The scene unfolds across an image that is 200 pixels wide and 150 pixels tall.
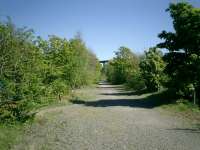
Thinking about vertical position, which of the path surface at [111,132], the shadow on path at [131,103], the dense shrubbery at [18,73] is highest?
the dense shrubbery at [18,73]

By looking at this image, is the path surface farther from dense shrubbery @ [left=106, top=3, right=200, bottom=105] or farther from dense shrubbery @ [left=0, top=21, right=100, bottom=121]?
dense shrubbery @ [left=106, top=3, right=200, bottom=105]

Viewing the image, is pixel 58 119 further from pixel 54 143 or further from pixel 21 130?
pixel 54 143

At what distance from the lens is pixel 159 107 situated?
26.0 m

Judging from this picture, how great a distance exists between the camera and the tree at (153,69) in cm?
4038

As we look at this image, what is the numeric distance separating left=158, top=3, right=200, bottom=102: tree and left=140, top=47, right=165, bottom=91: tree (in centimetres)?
1174

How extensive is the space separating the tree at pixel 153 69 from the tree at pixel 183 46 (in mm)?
11735

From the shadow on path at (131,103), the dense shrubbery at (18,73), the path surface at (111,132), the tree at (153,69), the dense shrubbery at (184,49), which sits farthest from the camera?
the tree at (153,69)

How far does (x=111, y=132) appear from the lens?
1574 centimetres

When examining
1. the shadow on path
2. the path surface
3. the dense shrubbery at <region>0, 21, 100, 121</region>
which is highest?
the dense shrubbery at <region>0, 21, 100, 121</region>

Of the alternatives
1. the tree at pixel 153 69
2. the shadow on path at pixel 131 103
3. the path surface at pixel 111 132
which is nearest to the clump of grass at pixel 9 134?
the path surface at pixel 111 132

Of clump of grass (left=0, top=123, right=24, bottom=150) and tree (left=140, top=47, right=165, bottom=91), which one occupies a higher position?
tree (left=140, top=47, right=165, bottom=91)

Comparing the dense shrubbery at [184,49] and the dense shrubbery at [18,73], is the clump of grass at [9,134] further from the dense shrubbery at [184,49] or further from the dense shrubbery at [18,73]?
the dense shrubbery at [184,49]

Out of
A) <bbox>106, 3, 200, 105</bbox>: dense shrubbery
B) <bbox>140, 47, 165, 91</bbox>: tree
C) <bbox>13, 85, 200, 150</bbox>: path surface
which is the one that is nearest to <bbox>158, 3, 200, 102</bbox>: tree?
<bbox>106, 3, 200, 105</bbox>: dense shrubbery

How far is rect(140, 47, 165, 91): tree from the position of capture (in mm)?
40375
